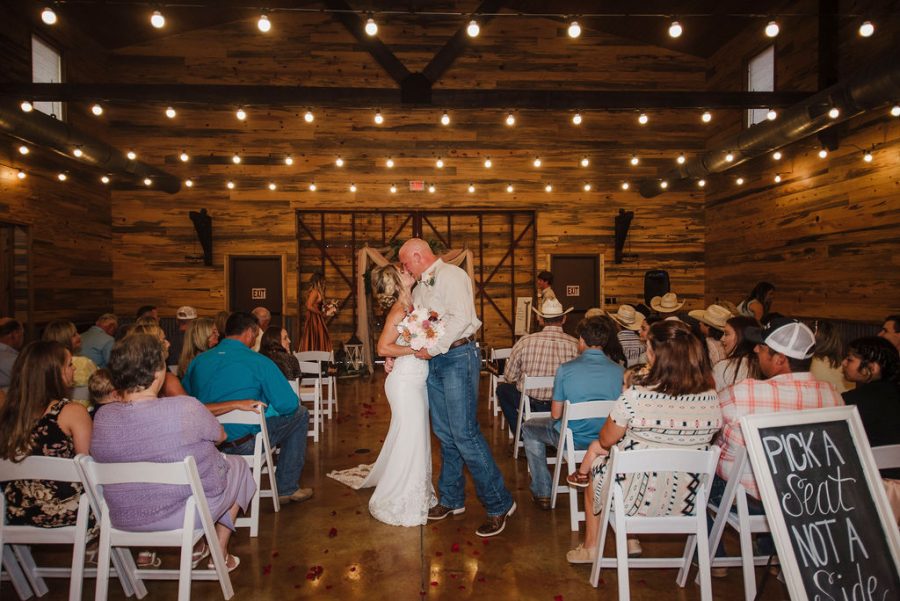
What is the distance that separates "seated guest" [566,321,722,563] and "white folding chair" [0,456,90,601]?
2305 mm

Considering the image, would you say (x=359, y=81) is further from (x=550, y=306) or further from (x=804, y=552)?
(x=804, y=552)

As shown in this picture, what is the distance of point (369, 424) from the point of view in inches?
244

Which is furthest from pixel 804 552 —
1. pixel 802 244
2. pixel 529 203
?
pixel 529 203

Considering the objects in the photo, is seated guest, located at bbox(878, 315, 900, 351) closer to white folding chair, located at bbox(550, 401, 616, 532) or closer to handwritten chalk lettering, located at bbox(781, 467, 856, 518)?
white folding chair, located at bbox(550, 401, 616, 532)

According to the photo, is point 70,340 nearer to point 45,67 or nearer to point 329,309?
point 329,309

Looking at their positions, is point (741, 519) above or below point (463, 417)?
below

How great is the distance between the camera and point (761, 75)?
9.25m

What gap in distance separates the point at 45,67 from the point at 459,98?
6521mm

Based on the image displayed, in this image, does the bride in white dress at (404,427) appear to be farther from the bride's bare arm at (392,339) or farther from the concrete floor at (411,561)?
the concrete floor at (411,561)

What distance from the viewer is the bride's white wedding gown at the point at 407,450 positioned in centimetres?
346

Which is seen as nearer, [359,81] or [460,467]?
[460,467]

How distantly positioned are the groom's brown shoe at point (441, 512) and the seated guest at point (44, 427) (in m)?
1.94

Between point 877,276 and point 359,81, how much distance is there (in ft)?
29.2

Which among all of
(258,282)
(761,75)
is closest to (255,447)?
(258,282)
